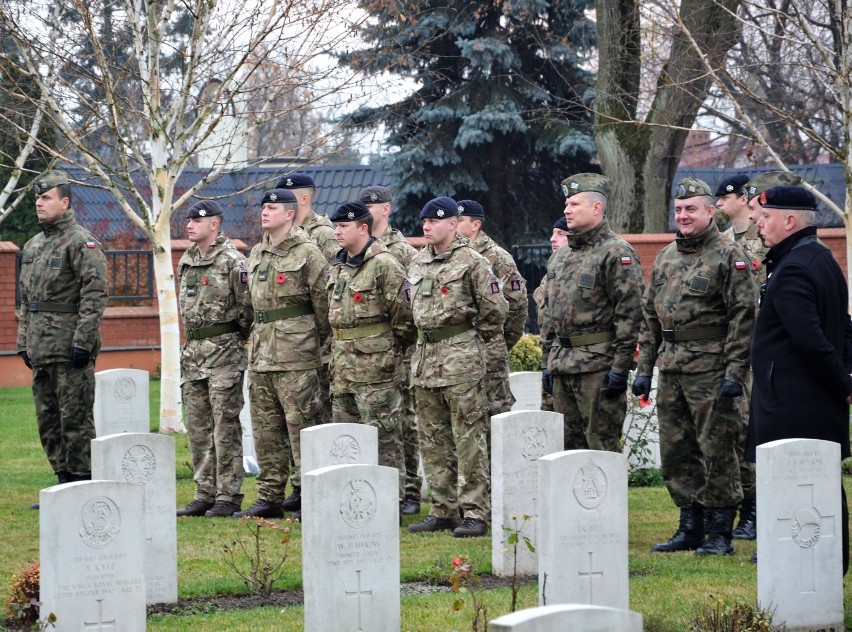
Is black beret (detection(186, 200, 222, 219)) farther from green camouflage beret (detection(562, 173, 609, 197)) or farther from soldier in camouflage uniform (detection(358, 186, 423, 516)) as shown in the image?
green camouflage beret (detection(562, 173, 609, 197))

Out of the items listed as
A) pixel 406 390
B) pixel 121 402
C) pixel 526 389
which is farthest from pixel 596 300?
pixel 121 402

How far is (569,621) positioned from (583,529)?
9.06ft

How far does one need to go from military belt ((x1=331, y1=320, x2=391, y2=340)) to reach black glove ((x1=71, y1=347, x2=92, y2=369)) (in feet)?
6.64

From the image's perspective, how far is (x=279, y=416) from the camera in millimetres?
10648

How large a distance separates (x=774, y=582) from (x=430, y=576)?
2.29m

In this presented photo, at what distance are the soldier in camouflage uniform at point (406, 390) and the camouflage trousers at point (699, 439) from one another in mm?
2504

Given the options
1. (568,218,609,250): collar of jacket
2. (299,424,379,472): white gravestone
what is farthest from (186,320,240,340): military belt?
(568,218,609,250): collar of jacket

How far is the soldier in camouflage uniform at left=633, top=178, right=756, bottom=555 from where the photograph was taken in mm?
8539

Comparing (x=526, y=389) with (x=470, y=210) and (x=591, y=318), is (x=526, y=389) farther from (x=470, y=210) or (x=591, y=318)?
(x=591, y=318)

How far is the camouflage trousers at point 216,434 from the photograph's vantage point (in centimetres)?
1063

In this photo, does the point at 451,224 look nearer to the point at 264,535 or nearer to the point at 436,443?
the point at 436,443

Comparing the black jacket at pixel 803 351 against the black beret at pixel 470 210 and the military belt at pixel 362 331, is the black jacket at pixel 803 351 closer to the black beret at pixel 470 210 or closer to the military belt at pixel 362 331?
the military belt at pixel 362 331

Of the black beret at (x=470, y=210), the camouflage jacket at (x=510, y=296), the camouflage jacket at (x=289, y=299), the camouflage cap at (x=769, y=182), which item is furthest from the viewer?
the black beret at (x=470, y=210)

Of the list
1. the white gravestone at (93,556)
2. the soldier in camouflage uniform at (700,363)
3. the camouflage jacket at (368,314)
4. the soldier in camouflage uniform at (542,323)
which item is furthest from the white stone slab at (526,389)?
the white gravestone at (93,556)
